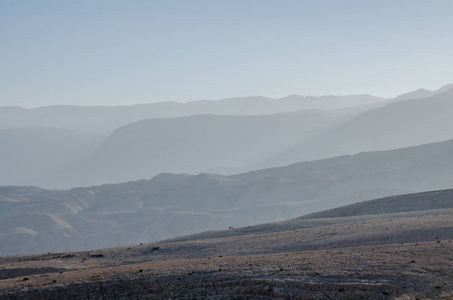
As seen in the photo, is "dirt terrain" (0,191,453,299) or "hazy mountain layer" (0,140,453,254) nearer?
"dirt terrain" (0,191,453,299)

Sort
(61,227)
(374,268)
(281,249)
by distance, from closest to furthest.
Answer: (374,268)
(281,249)
(61,227)

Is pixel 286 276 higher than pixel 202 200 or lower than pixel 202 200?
higher

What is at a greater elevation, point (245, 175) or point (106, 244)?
point (245, 175)

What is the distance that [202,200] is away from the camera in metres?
159

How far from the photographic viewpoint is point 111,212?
6073 inches

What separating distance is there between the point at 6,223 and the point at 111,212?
89.0 ft

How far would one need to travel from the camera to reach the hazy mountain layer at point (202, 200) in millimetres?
128625

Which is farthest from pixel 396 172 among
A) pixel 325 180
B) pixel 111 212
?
pixel 111 212

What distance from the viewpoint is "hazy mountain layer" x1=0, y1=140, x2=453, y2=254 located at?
128625 millimetres

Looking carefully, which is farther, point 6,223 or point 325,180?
point 325,180

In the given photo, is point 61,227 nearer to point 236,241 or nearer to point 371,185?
point 371,185

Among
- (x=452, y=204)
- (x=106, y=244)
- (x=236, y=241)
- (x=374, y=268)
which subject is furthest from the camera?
(x=106, y=244)

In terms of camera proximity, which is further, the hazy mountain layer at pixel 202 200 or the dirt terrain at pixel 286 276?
the hazy mountain layer at pixel 202 200

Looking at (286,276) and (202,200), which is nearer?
(286,276)
